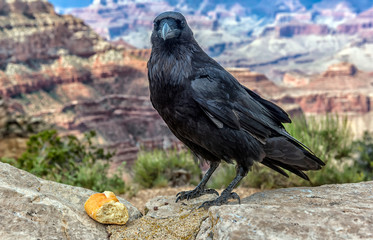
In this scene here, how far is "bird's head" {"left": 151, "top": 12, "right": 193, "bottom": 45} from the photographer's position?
2.88 meters

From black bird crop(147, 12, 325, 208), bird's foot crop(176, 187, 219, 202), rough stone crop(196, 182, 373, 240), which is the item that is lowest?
bird's foot crop(176, 187, 219, 202)

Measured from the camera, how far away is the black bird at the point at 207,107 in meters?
2.93

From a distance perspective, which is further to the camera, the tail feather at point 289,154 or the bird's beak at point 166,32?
the tail feather at point 289,154

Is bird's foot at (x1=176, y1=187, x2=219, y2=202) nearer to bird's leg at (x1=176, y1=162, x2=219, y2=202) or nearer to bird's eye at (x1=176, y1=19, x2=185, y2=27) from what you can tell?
bird's leg at (x1=176, y1=162, x2=219, y2=202)

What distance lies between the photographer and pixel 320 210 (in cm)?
239

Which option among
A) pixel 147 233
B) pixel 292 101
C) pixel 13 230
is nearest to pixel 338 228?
pixel 147 233

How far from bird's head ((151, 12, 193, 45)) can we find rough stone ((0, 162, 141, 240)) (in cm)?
164

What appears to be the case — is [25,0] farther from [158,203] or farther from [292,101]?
[158,203]

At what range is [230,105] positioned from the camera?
3.08 meters

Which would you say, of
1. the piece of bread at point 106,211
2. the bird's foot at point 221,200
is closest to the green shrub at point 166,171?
the bird's foot at point 221,200

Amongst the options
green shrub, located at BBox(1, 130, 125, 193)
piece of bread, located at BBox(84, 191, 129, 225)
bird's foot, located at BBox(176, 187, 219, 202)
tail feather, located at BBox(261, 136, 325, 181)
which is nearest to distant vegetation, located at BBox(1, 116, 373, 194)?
green shrub, located at BBox(1, 130, 125, 193)

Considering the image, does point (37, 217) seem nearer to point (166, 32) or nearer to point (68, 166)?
point (166, 32)

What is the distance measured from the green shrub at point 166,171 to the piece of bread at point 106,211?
14.8 feet

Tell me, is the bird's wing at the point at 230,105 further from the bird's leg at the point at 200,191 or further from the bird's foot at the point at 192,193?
the bird's foot at the point at 192,193
